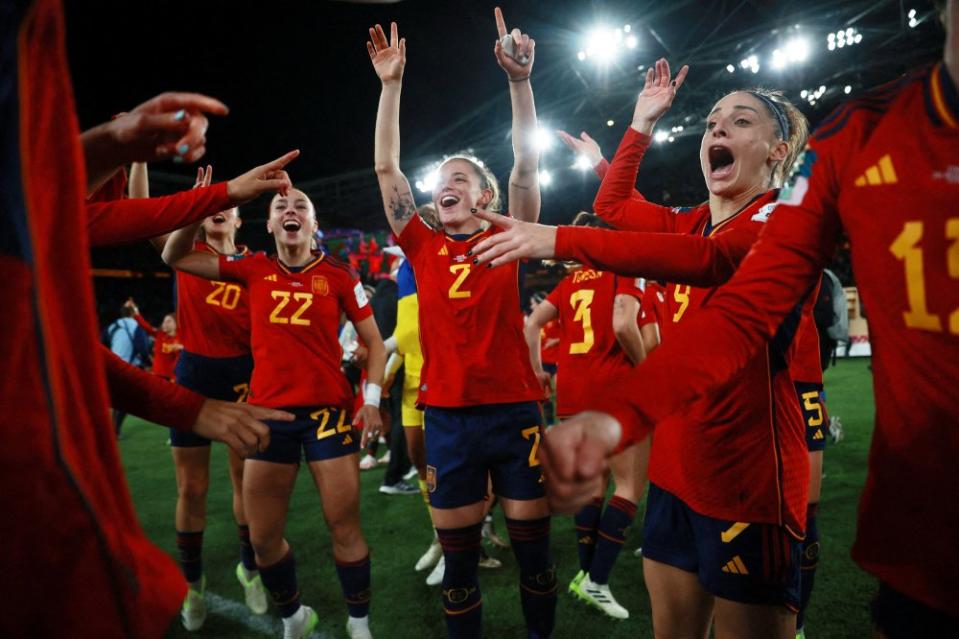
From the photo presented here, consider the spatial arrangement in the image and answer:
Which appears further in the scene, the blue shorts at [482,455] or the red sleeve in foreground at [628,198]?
the blue shorts at [482,455]

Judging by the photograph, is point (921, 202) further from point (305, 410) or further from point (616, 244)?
point (305, 410)

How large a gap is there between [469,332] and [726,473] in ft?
4.49

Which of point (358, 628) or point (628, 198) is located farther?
point (358, 628)

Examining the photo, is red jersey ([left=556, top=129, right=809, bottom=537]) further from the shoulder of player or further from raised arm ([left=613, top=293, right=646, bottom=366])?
raised arm ([left=613, top=293, right=646, bottom=366])

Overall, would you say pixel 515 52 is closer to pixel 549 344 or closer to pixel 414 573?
pixel 414 573

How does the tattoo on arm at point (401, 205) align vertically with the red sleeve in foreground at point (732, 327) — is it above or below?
above

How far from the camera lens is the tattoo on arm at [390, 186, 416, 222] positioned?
9.41 feet

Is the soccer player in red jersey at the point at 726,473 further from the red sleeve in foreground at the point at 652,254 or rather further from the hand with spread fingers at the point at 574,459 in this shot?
the hand with spread fingers at the point at 574,459

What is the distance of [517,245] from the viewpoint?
150cm

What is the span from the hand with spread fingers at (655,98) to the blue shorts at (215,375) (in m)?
3.18

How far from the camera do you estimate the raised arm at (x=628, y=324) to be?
3.41 metres

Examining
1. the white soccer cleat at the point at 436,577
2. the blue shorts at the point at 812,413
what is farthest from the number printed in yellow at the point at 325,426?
the blue shorts at the point at 812,413

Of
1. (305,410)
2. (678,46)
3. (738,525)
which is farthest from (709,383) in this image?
(678,46)

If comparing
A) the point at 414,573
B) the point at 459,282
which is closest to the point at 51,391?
the point at 459,282
